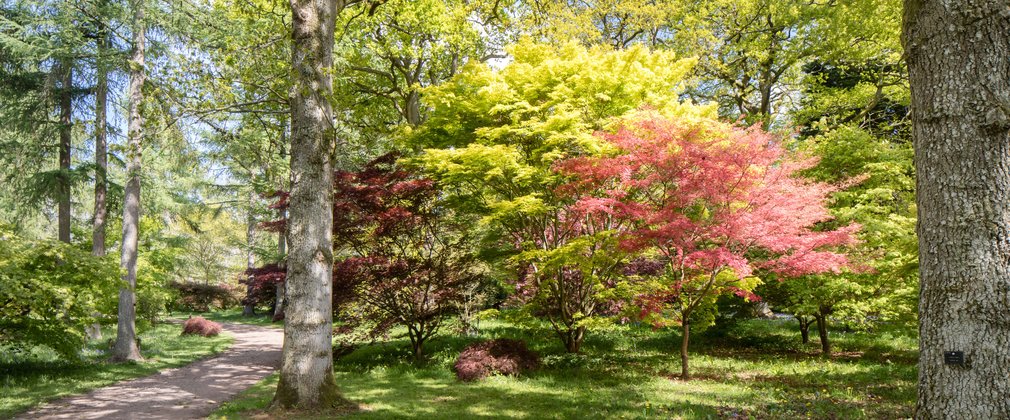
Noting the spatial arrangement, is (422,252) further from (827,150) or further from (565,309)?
(827,150)

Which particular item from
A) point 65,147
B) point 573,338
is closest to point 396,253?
point 573,338

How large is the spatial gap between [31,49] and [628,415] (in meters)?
16.2

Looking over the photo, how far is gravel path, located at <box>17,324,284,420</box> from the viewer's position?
742 cm

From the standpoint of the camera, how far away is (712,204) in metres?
8.51

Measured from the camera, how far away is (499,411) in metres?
6.99

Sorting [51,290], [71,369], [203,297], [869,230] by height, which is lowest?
[71,369]

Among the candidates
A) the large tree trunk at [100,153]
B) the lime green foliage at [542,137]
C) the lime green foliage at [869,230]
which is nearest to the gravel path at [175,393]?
the large tree trunk at [100,153]

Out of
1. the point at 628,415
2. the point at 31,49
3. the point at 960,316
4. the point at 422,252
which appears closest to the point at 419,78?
the point at 422,252

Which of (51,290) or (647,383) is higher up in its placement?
(51,290)

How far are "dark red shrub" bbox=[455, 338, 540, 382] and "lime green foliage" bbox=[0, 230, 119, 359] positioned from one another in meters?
6.63

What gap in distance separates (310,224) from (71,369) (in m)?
8.16

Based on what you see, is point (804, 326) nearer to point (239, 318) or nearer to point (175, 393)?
point (175, 393)

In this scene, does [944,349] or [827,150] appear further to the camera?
[827,150]

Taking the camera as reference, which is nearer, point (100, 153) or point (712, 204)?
point (712, 204)
